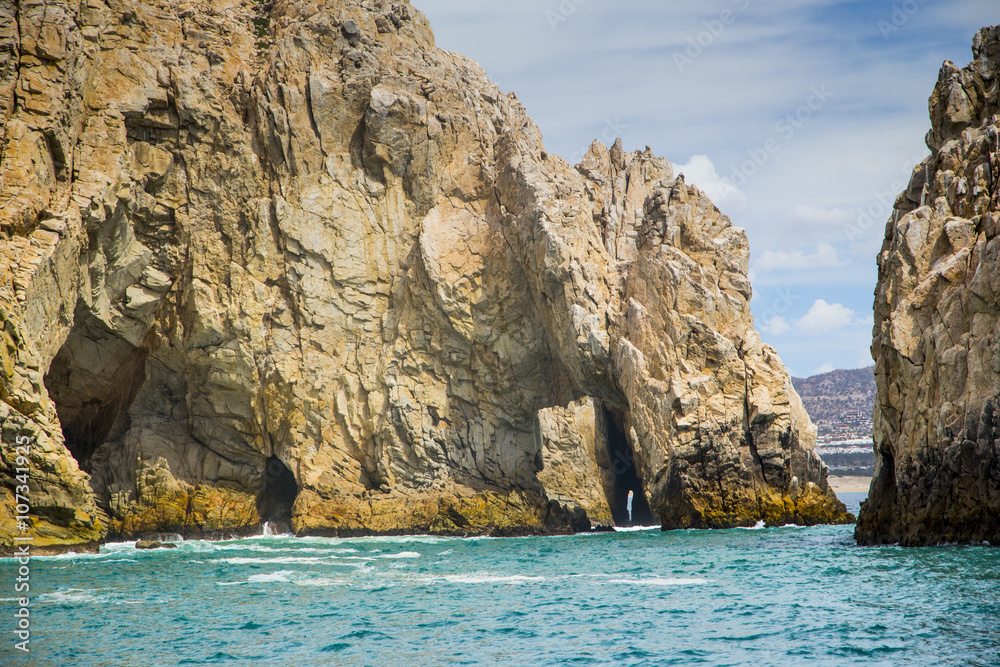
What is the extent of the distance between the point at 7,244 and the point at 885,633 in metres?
33.3

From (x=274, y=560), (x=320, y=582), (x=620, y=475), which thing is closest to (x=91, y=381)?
(x=274, y=560)

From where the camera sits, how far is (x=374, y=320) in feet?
170

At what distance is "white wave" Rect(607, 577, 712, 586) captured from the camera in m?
25.8

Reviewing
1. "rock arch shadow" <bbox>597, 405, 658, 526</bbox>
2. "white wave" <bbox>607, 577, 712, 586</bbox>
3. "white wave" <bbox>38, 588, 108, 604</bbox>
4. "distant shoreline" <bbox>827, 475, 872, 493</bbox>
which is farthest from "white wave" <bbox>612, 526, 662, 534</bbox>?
"distant shoreline" <bbox>827, 475, 872, 493</bbox>

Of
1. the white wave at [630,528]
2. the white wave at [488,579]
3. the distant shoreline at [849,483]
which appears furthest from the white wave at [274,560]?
the distant shoreline at [849,483]

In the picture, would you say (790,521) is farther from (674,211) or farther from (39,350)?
(39,350)

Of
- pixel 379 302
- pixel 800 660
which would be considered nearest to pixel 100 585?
pixel 800 660

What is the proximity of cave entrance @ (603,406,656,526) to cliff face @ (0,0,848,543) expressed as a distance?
0.26 metres

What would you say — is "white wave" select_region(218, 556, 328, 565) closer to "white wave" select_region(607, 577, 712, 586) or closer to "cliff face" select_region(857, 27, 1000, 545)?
"white wave" select_region(607, 577, 712, 586)

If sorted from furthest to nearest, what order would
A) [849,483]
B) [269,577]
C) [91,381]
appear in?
[849,483]
[91,381]
[269,577]

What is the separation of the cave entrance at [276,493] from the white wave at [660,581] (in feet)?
94.9

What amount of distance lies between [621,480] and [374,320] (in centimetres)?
1772

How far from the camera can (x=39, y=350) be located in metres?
36.0

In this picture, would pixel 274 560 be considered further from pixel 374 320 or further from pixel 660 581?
pixel 374 320
